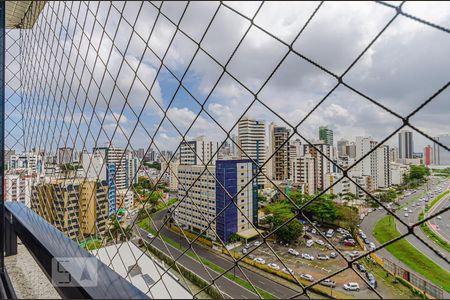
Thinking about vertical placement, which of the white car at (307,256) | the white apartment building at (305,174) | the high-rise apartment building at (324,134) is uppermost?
the high-rise apartment building at (324,134)

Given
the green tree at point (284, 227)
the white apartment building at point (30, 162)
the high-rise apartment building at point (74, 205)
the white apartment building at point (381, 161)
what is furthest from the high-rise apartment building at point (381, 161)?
the white apartment building at point (30, 162)

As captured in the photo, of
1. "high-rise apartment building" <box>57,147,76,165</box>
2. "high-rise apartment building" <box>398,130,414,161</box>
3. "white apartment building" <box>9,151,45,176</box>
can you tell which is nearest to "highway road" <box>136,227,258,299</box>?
"high-rise apartment building" <box>398,130,414,161</box>

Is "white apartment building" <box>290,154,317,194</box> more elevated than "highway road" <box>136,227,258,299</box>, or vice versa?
"white apartment building" <box>290,154,317,194</box>

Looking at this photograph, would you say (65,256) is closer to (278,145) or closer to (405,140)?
(278,145)

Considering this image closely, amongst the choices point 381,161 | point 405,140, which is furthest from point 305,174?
point 405,140

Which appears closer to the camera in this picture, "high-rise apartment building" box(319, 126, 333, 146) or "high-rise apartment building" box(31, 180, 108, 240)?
"high-rise apartment building" box(319, 126, 333, 146)

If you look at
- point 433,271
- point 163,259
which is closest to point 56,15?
point 163,259

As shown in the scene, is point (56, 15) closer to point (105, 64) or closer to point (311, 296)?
point (105, 64)

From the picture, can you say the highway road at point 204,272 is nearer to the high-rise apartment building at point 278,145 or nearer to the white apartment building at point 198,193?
the white apartment building at point 198,193

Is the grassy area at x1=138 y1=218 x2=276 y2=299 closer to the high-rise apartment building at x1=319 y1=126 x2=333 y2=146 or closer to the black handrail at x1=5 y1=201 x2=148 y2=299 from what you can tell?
the black handrail at x1=5 y1=201 x2=148 y2=299

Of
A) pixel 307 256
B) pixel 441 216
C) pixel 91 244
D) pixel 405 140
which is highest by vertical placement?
pixel 405 140

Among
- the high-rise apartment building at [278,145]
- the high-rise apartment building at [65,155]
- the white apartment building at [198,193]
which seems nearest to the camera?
the high-rise apartment building at [278,145]
